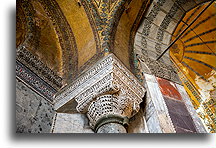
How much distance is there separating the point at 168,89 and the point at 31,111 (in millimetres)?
1853

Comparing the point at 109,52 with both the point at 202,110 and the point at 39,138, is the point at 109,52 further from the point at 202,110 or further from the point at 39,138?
the point at 202,110

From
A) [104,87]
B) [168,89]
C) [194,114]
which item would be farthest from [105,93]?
[194,114]

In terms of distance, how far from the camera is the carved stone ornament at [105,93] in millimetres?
2766

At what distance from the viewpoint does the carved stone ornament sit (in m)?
2.77

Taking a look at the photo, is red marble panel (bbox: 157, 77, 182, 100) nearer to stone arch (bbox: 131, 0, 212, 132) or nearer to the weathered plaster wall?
stone arch (bbox: 131, 0, 212, 132)

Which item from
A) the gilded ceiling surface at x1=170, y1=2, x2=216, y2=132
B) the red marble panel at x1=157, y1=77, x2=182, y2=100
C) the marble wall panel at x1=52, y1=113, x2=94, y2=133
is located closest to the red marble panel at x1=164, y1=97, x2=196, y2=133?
the red marble panel at x1=157, y1=77, x2=182, y2=100

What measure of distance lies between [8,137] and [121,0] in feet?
9.14

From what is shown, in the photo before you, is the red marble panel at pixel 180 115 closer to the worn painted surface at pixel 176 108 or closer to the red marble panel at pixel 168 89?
the worn painted surface at pixel 176 108

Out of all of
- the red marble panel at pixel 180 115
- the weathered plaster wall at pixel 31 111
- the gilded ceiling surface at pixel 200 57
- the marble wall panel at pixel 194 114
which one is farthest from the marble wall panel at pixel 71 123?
the gilded ceiling surface at pixel 200 57

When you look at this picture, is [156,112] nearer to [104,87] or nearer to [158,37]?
[104,87]

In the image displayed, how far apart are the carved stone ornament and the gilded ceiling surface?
3.89 meters

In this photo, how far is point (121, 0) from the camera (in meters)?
4.01

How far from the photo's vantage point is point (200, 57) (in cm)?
728
